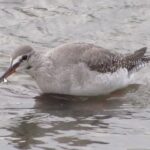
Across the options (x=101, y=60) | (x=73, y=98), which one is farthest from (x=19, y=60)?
(x=101, y=60)

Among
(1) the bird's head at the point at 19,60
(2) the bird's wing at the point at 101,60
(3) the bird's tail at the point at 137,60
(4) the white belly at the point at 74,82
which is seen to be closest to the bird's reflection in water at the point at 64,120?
(4) the white belly at the point at 74,82

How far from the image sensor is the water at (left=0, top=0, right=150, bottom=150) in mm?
9234

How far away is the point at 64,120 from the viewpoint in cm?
1004

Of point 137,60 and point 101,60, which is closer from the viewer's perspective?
point 101,60

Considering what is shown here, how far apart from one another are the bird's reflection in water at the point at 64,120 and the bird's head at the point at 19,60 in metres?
0.65

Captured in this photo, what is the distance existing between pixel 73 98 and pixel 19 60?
3.80 ft

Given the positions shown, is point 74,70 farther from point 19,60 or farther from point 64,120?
point 64,120

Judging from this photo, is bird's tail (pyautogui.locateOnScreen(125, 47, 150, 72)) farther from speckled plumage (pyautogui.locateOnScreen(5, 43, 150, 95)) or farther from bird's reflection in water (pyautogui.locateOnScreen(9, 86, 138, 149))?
bird's reflection in water (pyautogui.locateOnScreen(9, 86, 138, 149))

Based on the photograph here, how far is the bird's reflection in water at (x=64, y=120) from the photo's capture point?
9.18 metres

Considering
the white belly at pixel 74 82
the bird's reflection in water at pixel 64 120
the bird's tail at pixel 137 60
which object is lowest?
the bird's reflection in water at pixel 64 120

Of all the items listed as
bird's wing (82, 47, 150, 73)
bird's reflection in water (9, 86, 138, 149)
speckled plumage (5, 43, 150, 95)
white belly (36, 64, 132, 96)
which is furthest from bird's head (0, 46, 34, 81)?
bird's wing (82, 47, 150, 73)

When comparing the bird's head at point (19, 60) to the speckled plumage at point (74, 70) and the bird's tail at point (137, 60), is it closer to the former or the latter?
the speckled plumage at point (74, 70)

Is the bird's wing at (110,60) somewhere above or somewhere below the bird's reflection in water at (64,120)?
above

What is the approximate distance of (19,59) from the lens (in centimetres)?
1070
